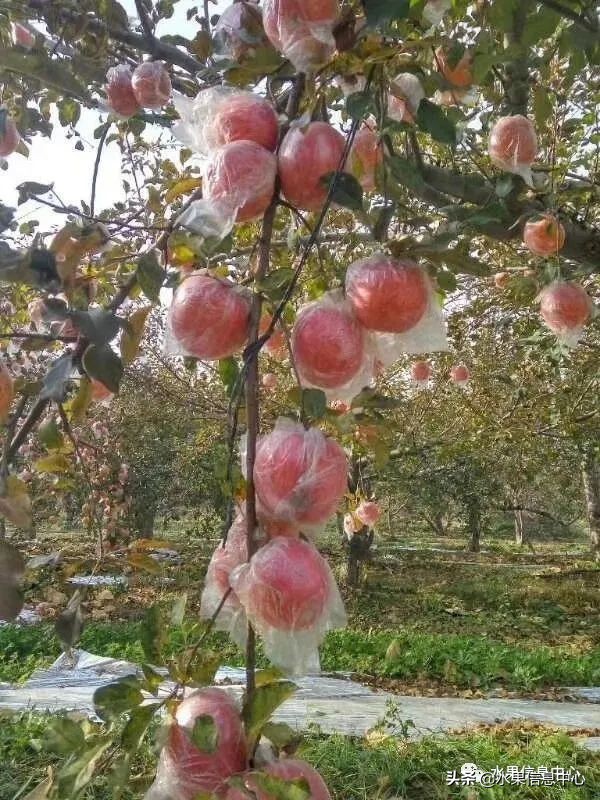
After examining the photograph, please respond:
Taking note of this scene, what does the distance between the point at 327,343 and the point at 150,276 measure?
0.23 metres

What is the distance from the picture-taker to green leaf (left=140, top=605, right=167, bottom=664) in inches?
28.0

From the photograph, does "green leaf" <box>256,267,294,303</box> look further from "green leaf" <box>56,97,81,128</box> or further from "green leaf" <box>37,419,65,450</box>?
"green leaf" <box>56,97,81,128</box>

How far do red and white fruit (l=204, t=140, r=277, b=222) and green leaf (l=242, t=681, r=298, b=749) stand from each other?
0.50m

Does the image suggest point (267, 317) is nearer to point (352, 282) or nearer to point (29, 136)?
point (352, 282)

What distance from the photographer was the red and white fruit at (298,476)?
0.73 m

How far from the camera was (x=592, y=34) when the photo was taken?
116cm

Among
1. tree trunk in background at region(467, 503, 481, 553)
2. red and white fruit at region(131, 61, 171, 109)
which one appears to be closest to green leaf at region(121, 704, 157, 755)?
red and white fruit at region(131, 61, 171, 109)

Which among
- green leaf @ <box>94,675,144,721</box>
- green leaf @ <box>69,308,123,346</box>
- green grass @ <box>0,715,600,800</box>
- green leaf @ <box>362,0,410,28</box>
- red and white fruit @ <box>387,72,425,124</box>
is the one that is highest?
red and white fruit @ <box>387,72,425,124</box>

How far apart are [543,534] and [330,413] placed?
27795 millimetres

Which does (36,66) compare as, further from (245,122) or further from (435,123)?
(435,123)

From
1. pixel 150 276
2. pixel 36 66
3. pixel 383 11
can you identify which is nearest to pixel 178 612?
pixel 150 276

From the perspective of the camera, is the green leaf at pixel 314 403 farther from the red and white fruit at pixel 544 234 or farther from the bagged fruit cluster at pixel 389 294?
the red and white fruit at pixel 544 234

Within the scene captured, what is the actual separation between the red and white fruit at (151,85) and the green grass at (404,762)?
8.46 ft

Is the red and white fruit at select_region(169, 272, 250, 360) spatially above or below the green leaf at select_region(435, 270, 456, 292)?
below
